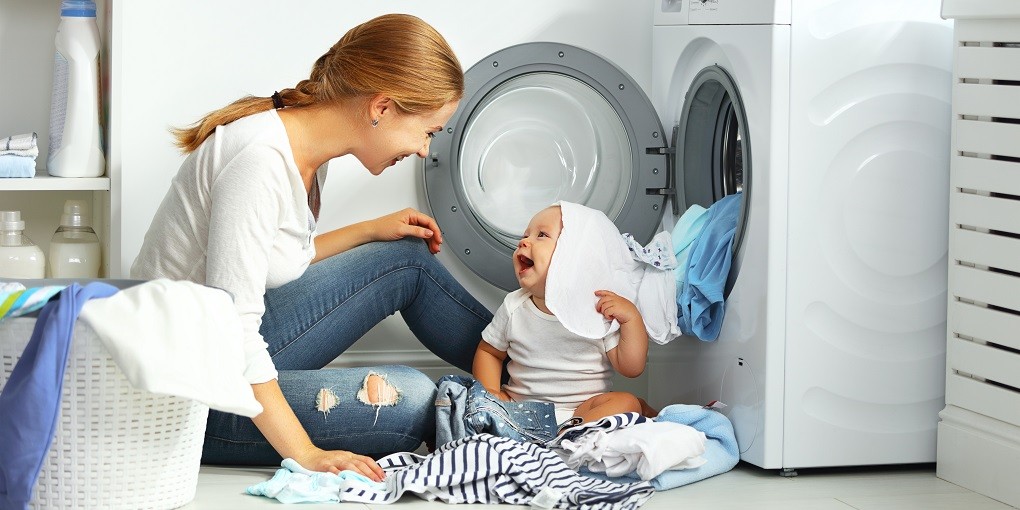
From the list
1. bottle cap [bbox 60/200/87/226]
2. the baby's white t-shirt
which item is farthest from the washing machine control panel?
bottle cap [bbox 60/200/87/226]

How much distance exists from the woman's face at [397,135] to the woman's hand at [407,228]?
0.31 metres

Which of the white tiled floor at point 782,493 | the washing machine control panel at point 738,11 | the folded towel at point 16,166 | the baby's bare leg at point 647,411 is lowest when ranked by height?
the white tiled floor at point 782,493

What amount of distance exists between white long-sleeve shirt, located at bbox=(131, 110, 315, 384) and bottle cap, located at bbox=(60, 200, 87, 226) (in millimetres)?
448

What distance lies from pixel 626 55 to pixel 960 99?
2.76ft

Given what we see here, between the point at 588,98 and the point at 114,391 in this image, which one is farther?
the point at 588,98

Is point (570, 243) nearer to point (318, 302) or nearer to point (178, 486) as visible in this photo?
point (318, 302)

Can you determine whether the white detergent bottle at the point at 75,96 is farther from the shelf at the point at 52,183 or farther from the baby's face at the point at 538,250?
the baby's face at the point at 538,250

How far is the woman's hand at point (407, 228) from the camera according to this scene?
223 centimetres

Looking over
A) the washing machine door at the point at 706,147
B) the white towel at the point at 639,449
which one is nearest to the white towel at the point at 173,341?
the white towel at the point at 639,449

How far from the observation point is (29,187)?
7.07 feet

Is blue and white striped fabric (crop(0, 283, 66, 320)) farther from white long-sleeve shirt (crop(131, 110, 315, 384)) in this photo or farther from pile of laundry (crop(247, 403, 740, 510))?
pile of laundry (crop(247, 403, 740, 510))

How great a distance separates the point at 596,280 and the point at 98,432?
3.17 feet

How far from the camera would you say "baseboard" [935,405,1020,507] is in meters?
1.86

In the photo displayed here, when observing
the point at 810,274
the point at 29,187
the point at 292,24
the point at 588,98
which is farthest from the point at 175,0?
the point at 810,274
